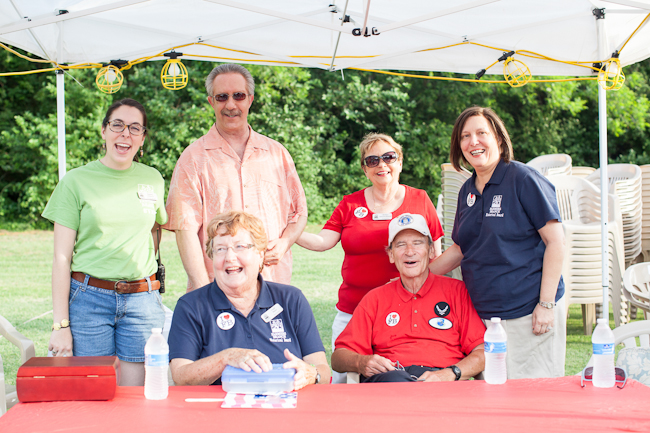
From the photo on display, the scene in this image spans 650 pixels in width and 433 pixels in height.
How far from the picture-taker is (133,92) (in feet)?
47.9

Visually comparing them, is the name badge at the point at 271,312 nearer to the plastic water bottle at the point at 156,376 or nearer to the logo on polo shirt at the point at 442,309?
the plastic water bottle at the point at 156,376

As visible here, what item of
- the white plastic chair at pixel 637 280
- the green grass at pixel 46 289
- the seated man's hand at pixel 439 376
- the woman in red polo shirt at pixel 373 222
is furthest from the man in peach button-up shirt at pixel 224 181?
the white plastic chair at pixel 637 280

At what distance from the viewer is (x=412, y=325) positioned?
2631mm

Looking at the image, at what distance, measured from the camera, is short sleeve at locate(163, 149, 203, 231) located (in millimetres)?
2803

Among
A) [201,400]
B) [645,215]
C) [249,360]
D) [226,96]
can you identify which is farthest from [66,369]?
[645,215]

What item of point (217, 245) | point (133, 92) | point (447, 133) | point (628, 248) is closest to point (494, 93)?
point (447, 133)

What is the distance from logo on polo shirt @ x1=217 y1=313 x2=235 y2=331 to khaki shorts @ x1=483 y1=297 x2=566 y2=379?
1228 mm

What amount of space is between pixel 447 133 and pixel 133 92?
8.47 m

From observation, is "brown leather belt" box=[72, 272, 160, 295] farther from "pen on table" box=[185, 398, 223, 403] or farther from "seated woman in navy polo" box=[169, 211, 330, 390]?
"pen on table" box=[185, 398, 223, 403]

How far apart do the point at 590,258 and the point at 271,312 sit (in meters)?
3.36

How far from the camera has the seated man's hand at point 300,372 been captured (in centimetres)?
200

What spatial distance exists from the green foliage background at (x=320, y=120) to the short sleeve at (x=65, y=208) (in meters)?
11.4

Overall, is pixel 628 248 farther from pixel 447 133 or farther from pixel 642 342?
pixel 447 133

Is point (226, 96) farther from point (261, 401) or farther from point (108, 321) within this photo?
point (261, 401)
